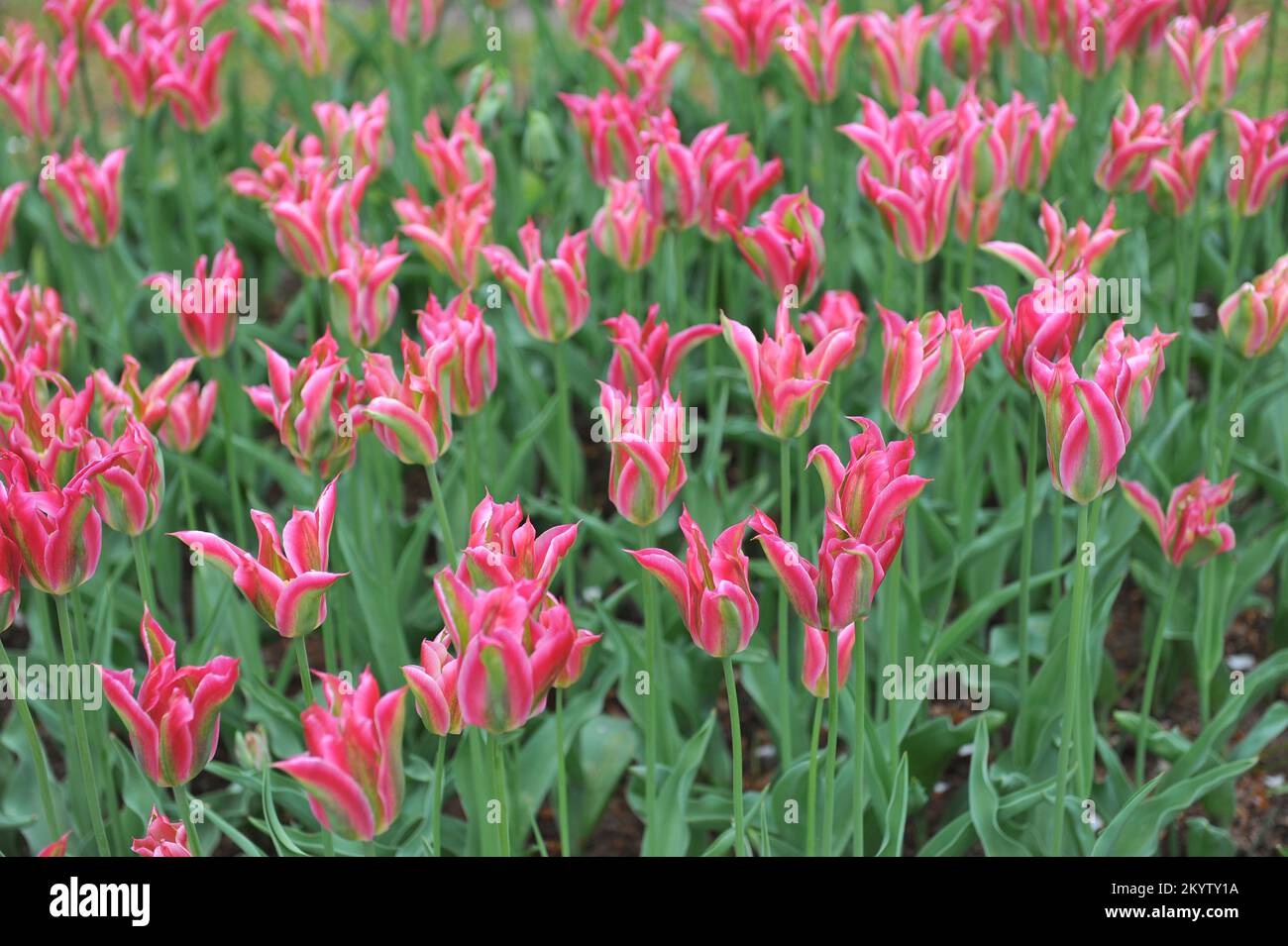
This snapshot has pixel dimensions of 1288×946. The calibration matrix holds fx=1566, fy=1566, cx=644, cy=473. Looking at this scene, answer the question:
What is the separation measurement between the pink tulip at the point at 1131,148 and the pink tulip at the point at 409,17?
179 centimetres

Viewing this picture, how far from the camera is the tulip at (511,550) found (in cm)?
162

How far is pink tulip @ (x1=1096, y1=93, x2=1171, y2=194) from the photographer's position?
8.87 feet

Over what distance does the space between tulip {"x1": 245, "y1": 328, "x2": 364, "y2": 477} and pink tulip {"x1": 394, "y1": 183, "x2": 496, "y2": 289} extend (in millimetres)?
470

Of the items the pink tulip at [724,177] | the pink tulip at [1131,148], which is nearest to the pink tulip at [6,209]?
the pink tulip at [724,177]

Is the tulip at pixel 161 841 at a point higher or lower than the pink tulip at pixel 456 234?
lower

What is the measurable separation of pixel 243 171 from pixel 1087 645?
192 centimetres

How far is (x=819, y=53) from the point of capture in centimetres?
309

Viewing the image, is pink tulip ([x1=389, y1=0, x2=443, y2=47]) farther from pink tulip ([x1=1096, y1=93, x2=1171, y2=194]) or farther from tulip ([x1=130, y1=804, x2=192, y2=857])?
tulip ([x1=130, y1=804, x2=192, y2=857])

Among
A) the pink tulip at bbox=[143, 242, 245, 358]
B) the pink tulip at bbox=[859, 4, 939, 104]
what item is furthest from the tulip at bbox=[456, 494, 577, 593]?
the pink tulip at bbox=[859, 4, 939, 104]

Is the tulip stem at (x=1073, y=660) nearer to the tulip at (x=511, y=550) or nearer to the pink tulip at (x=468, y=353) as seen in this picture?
the tulip at (x=511, y=550)

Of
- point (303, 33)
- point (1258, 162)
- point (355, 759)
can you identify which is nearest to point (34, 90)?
point (303, 33)

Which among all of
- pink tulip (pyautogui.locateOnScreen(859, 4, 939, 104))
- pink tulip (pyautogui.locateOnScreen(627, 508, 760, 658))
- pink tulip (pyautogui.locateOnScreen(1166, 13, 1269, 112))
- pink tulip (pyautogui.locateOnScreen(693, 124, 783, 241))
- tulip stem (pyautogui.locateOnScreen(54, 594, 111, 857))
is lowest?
tulip stem (pyautogui.locateOnScreen(54, 594, 111, 857))
